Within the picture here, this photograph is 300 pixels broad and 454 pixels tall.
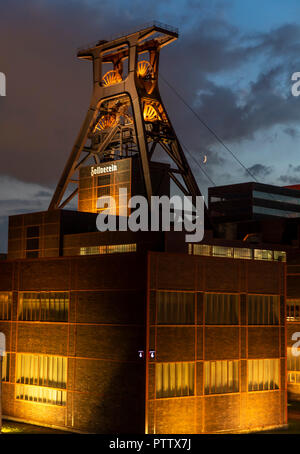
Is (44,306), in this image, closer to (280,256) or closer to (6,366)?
(6,366)

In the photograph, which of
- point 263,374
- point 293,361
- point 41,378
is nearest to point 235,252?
point 293,361

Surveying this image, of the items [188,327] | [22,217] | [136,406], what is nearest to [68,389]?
[136,406]

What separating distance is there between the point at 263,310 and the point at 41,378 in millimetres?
15660

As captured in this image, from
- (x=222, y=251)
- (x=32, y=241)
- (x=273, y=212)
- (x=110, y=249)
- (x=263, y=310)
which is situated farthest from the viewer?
(x=273, y=212)

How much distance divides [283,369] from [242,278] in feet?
23.2

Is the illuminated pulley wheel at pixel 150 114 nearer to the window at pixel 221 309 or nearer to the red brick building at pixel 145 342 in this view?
the red brick building at pixel 145 342

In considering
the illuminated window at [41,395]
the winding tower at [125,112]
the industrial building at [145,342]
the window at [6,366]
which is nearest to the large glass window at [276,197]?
the winding tower at [125,112]

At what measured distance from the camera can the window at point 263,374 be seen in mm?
45000

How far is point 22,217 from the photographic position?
64938mm

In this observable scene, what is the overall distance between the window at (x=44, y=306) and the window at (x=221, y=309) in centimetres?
934

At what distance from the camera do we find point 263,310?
152 feet

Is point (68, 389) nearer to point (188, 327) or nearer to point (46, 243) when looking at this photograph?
point (188, 327)

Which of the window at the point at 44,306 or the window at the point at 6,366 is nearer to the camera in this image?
the window at the point at 44,306

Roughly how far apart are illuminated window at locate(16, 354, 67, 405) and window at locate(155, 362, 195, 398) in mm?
7454
